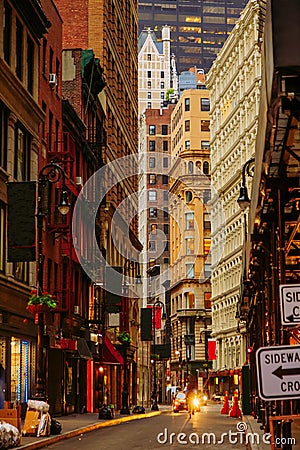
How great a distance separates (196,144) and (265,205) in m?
150

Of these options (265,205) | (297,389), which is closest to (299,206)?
(265,205)

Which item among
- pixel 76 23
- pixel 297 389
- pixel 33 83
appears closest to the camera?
pixel 297 389

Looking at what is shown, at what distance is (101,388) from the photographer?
63.2 m

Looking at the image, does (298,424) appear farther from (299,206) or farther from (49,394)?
(49,394)

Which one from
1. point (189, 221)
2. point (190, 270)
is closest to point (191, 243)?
point (189, 221)

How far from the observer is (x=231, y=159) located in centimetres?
11269

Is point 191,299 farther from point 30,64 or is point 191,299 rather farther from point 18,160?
point 18,160

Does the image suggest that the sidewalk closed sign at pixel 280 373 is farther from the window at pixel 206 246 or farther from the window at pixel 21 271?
the window at pixel 206 246

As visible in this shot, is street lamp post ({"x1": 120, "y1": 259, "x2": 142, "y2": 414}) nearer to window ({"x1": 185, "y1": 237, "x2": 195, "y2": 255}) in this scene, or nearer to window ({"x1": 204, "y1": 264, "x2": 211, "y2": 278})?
window ({"x1": 204, "y1": 264, "x2": 211, "y2": 278})

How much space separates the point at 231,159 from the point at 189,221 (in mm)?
52855

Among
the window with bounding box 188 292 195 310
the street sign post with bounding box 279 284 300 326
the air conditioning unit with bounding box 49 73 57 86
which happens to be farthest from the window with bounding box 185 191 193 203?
the street sign post with bounding box 279 284 300 326

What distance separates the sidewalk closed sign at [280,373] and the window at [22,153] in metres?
31.4

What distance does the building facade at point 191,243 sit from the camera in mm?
155375

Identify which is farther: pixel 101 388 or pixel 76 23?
pixel 76 23
